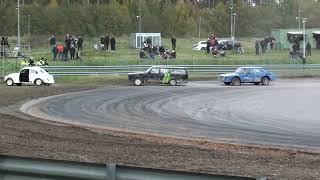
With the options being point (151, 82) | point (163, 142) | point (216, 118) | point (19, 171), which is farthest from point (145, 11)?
point (19, 171)

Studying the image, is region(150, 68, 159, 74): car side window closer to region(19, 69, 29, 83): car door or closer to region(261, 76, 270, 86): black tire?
region(261, 76, 270, 86): black tire

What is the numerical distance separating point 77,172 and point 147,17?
88430mm

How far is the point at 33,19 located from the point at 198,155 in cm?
7583

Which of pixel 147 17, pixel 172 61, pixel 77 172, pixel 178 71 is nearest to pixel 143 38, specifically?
pixel 172 61

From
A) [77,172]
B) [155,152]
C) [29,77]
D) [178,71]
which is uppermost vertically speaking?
[77,172]

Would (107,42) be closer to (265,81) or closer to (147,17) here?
(265,81)

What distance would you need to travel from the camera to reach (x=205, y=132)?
17062mm

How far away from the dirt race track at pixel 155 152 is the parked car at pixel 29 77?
21.6 meters

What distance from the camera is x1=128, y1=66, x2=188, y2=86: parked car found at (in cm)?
4072

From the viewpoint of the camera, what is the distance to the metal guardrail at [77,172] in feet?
16.8

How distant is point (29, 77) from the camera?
3894 centimetres

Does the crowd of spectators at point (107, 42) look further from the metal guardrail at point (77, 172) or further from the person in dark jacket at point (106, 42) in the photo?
the metal guardrail at point (77, 172)

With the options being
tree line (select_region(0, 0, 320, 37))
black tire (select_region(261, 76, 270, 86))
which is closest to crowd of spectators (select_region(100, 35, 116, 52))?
black tire (select_region(261, 76, 270, 86))

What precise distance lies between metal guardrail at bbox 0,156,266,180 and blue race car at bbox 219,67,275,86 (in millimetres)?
36190
